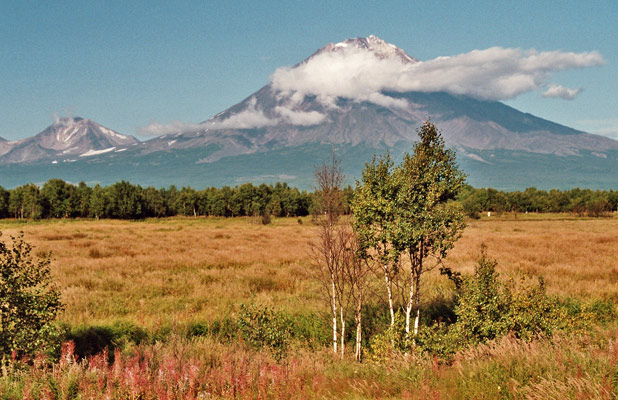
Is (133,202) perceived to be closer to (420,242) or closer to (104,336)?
(104,336)

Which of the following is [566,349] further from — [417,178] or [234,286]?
[234,286]

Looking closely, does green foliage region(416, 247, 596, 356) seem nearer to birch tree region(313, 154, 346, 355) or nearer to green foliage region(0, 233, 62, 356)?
birch tree region(313, 154, 346, 355)

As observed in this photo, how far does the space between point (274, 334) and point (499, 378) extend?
787cm

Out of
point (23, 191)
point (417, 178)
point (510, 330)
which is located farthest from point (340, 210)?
point (23, 191)

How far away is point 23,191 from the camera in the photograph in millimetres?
107562

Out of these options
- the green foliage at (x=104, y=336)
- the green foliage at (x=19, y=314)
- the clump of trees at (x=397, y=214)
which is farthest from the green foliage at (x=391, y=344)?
the green foliage at (x=19, y=314)

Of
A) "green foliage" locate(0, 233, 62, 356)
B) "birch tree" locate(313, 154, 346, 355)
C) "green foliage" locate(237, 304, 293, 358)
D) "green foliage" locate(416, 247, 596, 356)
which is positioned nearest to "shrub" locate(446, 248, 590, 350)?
→ "green foliage" locate(416, 247, 596, 356)

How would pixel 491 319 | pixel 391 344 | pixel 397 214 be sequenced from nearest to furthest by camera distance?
pixel 491 319 < pixel 391 344 < pixel 397 214

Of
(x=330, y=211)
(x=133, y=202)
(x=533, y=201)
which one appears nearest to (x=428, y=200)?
(x=330, y=211)

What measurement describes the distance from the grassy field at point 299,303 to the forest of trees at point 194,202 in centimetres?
7431

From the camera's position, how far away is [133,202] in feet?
373

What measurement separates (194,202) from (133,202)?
22.0m

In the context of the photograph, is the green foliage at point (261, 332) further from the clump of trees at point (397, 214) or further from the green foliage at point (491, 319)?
the green foliage at point (491, 319)

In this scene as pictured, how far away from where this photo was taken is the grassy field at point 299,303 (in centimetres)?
730
